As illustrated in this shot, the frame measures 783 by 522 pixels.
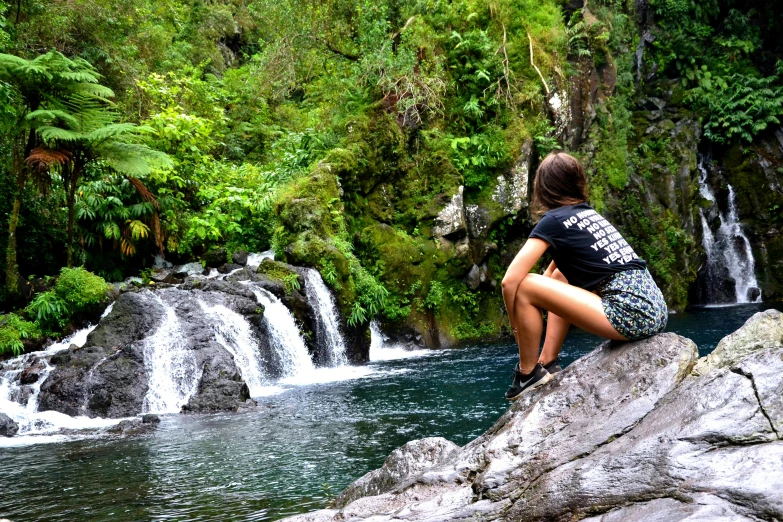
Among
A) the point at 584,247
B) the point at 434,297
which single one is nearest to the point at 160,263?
the point at 434,297

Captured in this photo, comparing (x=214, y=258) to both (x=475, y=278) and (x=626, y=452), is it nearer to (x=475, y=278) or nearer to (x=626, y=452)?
(x=475, y=278)

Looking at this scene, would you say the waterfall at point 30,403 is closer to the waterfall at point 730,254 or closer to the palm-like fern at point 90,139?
the palm-like fern at point 90,139

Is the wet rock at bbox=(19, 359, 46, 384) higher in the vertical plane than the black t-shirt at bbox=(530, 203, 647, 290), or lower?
lower

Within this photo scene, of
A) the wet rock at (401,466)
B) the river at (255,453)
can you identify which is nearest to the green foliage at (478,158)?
the river at (255,453)

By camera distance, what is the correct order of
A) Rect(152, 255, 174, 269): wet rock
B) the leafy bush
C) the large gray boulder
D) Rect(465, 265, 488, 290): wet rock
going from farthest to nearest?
Rect(465, 265, 488, 290): wet rock → Rect(152, 255, 174, 269): wet rock → the leafy bush → the large gray boulder

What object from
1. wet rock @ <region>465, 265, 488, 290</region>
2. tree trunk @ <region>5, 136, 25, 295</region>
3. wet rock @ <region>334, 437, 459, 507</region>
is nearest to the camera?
wet rock @ <region>334, 437, 459, 507</region>

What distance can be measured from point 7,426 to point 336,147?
10.8 meters

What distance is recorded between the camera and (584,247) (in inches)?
164

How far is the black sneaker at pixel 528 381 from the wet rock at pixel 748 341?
928 millimetres

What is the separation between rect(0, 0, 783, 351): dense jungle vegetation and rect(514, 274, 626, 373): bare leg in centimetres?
1008

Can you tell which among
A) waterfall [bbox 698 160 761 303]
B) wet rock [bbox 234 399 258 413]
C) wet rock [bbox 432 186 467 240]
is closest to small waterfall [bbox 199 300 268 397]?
wet rock [bbox 234 399 258 413]

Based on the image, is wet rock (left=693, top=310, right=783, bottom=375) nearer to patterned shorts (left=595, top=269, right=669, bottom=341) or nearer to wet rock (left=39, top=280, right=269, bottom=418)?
patterned shorts (left=595, top=269, right=669, bottom=341)

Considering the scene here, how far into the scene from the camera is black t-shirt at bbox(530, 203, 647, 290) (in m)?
4.16

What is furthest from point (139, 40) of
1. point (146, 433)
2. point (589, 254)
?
point (589, 254)
